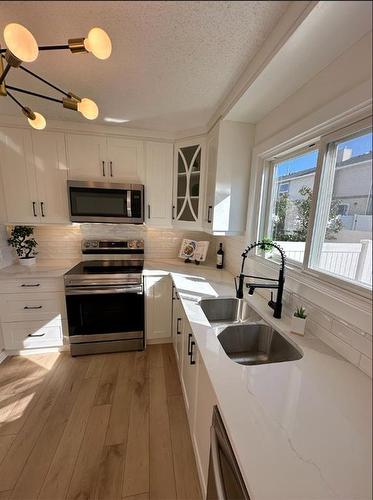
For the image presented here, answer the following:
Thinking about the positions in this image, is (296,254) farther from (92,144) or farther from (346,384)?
(92,144)

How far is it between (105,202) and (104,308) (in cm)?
107

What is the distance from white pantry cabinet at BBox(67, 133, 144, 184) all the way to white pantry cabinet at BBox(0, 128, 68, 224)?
0.35ft

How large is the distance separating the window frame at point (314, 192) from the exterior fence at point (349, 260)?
0.03 meters

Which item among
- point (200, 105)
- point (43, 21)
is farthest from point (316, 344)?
point (43, 21)

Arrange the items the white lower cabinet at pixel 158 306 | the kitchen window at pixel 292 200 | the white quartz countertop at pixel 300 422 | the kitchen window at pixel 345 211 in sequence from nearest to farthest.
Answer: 1. the white quartz countertop at pixel 300 422
2. the kitchen window at pixel 345 211
3. the kitchen window at pixel 292 200
4. the white lower cabinet at pixel 158 306

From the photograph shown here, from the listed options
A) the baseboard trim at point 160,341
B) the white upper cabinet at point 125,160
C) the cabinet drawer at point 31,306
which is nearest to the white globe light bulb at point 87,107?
the white upper cabinet at point 125,160

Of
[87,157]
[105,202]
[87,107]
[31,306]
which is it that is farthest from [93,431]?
[87,157]

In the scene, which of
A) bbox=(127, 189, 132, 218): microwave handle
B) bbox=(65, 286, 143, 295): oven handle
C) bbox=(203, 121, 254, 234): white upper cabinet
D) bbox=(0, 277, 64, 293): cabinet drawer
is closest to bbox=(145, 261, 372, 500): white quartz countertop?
bbox=(203, 121, 254, 234): white upper cabinet

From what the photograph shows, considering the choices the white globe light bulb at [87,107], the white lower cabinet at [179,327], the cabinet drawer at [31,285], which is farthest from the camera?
the cabinet drawer at [31,285]

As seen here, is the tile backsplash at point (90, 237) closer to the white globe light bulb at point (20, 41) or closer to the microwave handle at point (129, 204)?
the microwave handle at point (129, 204)

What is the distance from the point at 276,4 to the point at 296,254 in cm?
121

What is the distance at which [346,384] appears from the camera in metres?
0.78

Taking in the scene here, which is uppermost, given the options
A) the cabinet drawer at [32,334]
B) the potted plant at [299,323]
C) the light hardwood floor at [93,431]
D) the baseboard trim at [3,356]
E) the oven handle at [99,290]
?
the potted plant at [299,323]

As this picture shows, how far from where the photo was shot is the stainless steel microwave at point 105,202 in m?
2.12
